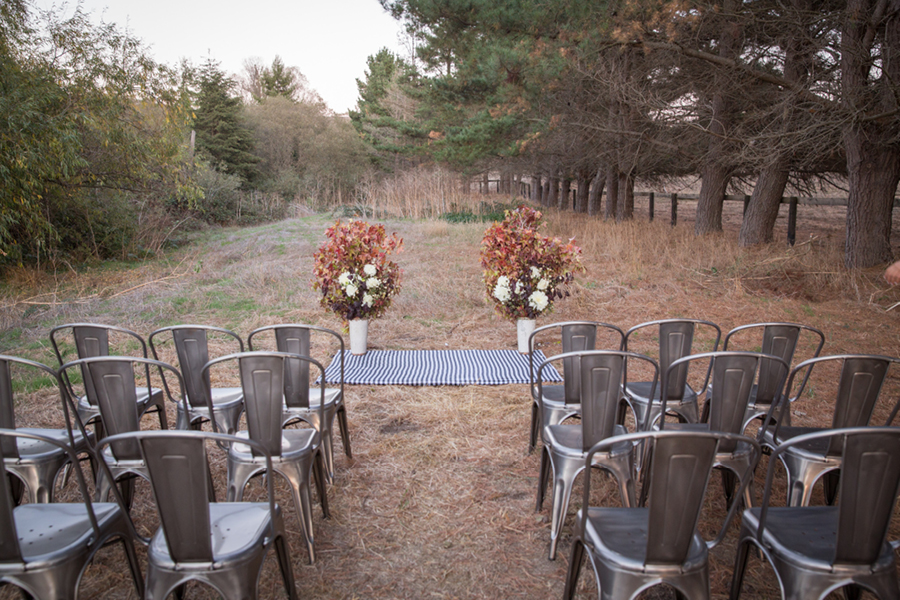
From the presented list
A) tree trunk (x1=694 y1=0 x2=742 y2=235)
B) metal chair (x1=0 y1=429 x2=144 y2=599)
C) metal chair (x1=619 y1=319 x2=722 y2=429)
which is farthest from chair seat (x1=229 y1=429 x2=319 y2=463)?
tree trunk (x1=694 y1=0 x2=742 y2=235)

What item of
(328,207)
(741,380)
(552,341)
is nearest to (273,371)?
(741,380)

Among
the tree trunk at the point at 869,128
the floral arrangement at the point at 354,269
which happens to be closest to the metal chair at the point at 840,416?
the floral arrangement at the point at 354,269

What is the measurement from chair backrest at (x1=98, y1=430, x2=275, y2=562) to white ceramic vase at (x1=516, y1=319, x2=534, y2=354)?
3.87 metres

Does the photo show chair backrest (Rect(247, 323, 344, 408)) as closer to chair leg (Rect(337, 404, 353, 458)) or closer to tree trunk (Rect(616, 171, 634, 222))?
chair leg (Rect(337, 404, 353, 458))

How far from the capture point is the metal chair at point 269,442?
2.11 m

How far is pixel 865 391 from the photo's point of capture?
2.21 metres

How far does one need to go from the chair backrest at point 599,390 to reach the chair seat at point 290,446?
113 centimetres

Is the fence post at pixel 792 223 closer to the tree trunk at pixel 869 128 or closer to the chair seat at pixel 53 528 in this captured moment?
the tree trunk at pixel 869 128

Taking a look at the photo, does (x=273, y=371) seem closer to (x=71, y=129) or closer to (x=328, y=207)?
(x=71, y=129)

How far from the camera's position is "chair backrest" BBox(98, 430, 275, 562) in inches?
59.3

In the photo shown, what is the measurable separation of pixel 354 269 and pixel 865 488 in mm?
4188

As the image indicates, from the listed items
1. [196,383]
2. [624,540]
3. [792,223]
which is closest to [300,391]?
[196,383]

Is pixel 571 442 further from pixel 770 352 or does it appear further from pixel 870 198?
pixel 870 198

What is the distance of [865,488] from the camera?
1.51 m
